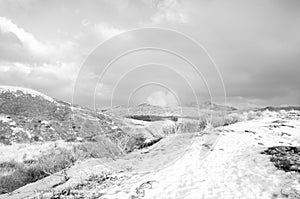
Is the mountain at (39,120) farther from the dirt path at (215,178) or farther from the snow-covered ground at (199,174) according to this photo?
the dirt path at (215,178)

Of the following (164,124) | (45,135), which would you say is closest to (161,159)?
(164,124)

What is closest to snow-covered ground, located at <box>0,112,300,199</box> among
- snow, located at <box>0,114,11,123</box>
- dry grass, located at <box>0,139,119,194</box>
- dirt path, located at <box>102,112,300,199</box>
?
dirt path, located at <box>102,112,300,199</box>

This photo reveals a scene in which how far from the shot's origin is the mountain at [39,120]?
28.6 m

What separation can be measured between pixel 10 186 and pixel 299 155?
10.3 m

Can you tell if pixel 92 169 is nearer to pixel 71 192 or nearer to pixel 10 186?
pixel 71 192

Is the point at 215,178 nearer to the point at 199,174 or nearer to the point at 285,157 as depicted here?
the point at 199,174

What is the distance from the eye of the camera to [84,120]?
39.0m

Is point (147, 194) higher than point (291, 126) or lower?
lower

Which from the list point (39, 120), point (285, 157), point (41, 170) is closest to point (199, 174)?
point (285, 157)

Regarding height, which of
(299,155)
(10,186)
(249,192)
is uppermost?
(299,155)

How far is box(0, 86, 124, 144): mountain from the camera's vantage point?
2858 centimetres

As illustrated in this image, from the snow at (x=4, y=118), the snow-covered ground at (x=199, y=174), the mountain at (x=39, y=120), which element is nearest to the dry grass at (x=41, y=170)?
the snow-covered ground at (x=199, y=174)

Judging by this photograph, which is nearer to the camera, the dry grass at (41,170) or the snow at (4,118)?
the dry grass at (41,170)

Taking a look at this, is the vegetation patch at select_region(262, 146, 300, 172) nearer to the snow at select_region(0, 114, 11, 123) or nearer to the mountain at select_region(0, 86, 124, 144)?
the mountain at select_region(0, 86, 124, 144)
